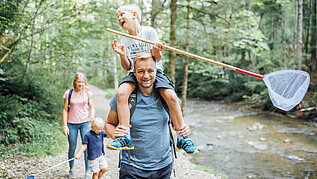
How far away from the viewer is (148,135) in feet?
7.50

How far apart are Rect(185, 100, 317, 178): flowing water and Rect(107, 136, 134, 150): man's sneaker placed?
6219mm

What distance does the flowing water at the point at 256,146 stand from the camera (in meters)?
8.12

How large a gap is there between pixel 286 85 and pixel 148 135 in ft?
5.51

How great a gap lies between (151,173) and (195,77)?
26.3 m

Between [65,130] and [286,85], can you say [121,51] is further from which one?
[65,130]

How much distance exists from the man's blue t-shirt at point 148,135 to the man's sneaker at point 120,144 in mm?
91

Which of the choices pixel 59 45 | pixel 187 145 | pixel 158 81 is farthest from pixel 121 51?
pixel 59 45

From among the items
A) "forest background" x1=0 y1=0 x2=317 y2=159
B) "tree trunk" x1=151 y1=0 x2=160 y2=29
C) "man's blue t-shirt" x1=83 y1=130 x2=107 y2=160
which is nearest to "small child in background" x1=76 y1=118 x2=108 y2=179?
"man's blue t-shirt" x1=83 y1=130 x2=107 y2=160

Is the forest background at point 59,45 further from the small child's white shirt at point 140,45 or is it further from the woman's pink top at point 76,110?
Result: the small child's white shirt at point 140,45

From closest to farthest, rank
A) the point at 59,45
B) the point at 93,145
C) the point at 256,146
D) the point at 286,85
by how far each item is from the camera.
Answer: the point at 286,85 < the point at 93,145 < the point at 59,45 < the point at 256,146

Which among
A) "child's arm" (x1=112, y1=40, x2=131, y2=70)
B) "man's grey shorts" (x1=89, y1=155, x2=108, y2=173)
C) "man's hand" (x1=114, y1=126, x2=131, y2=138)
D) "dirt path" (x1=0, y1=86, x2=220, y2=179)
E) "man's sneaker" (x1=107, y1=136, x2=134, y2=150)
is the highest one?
"child's arm" (x1=112, y1=40, x2=131, y2=70)

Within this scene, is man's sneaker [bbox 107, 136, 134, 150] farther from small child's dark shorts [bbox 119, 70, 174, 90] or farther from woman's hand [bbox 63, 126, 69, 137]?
woman's hand [bbox 63, 126, 69, 137]

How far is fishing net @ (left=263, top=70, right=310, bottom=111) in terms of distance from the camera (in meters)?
2.78

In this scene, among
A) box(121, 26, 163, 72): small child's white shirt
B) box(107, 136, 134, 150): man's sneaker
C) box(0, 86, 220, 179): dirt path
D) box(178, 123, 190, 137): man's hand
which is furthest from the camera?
box(0, 86, 220, 179): dirt path
